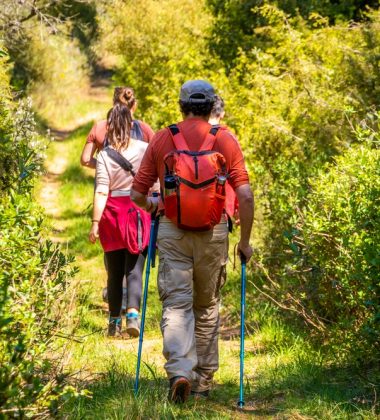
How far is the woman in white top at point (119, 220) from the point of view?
300 inches

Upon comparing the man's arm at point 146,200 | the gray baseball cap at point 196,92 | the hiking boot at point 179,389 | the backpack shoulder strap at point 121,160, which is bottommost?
the hiking boot at point 179,389

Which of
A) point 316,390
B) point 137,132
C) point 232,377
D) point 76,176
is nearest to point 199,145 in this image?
point 316,390

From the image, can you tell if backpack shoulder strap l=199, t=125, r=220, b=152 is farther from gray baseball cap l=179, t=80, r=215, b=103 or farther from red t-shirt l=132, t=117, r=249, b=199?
gray baseball cap l=179, t=80, r=215, b=103

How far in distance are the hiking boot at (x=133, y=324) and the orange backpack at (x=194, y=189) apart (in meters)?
2.52

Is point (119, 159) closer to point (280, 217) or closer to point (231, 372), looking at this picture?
point (280, 217)

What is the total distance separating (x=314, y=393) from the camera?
5430mm

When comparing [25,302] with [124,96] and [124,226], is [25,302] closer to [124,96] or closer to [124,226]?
[124,226]

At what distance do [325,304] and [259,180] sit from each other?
248 centimetres

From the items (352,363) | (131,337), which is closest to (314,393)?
(352,363)

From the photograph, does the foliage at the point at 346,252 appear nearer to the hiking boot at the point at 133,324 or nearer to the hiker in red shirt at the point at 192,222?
the hiker in red shirt at the point at 192,222

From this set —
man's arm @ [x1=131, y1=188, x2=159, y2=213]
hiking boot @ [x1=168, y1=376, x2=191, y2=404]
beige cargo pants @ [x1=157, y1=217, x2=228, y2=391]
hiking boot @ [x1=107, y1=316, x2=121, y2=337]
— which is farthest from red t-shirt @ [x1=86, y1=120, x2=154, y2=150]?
hiking boot @ [x1=168, y1=376, x2=191, y2=404]

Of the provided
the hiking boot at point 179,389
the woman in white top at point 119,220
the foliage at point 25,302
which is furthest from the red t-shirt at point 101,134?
the hiking boot at point 179,389

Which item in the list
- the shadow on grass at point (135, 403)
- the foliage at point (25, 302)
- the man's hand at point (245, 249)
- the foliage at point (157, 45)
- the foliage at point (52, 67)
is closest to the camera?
the foliage at point (25, 302)

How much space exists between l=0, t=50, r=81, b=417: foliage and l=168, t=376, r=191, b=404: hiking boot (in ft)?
2.10
